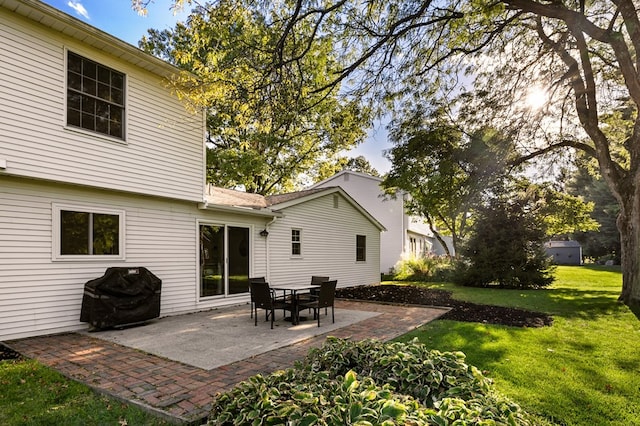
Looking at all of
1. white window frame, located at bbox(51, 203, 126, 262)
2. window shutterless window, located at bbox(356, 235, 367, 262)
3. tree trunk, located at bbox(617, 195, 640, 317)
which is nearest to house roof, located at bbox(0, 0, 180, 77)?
white window frame, located at bbox(51, 203, 126, 262)

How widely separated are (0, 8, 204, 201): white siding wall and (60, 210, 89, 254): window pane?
70 centimetres

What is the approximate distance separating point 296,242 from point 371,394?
1027 centimetres

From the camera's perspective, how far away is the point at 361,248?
52.0 ft

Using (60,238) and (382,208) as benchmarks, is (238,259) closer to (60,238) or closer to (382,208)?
(60,238)

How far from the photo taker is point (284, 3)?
218 inches

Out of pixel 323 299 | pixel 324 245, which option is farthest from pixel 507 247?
pixel 323 299

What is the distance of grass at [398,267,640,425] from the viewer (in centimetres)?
351

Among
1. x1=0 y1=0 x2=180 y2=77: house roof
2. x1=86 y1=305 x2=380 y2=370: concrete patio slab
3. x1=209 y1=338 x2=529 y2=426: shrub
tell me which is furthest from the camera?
x1=0 y1=0 x2=180 y2=77: house roof

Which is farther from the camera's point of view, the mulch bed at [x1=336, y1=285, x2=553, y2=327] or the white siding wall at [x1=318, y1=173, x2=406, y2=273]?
the white siding wall at [x1=318, y1=173, x2=406, y2=273]

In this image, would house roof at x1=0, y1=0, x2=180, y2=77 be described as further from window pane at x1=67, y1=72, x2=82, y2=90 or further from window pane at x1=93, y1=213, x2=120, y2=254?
window pane at x1=93, y1=213, x2=120, y2=254

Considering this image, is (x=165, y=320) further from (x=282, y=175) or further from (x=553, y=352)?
(x=282, y=175)

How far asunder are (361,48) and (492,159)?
6.05m

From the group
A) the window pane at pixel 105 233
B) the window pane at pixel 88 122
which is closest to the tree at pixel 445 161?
the window pane at pixel 88 122

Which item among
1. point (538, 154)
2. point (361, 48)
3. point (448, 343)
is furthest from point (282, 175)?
point (448, 343)
